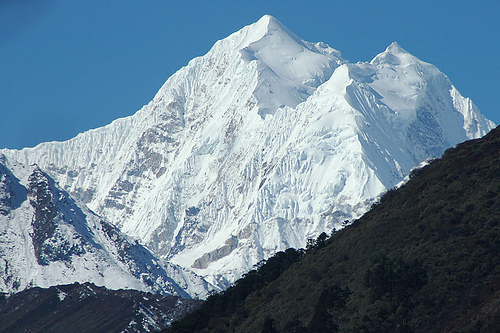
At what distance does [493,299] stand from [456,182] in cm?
3282

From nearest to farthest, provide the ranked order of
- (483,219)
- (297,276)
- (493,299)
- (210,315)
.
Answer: (493,299)
(483,219)
(297,276)
(210,315)

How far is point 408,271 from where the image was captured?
121812 mm

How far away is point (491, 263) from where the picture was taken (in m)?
115

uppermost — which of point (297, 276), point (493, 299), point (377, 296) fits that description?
point (297, 276)

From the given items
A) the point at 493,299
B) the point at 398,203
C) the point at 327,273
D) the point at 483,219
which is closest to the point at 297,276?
the point at 327,273

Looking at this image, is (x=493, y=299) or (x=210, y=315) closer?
(x=493, y=299)

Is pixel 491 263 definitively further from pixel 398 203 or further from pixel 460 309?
pixel 398 203

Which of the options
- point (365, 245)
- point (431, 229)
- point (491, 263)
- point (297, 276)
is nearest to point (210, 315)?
point (297, 276)

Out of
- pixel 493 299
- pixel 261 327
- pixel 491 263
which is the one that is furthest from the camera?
pixel 261 327

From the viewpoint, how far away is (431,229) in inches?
5133

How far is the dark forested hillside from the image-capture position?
11338cm

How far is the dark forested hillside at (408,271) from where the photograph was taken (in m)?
113

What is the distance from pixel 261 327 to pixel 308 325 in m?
9.80

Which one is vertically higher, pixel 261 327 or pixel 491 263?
pixel 261 327
